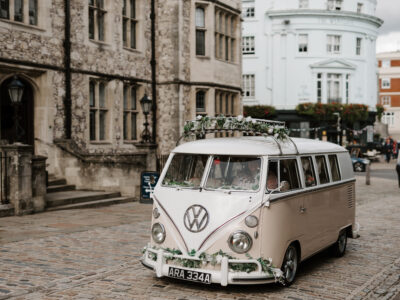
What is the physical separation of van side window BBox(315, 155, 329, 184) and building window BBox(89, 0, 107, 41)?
11554 mm

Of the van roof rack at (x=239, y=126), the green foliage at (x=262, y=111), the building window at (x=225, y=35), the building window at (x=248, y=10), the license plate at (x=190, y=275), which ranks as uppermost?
the building window at (x=248, y=10)

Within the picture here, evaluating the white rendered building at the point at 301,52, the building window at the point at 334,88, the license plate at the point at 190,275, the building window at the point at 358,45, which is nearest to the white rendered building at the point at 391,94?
the building window at the point at 358,45

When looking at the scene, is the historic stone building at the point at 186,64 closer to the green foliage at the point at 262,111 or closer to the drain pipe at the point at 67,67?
the drain pipe at the point at 67,67

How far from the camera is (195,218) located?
682 cm

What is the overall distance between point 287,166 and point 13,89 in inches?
313

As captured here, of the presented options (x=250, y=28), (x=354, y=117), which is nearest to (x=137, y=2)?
(x=250, y=28)


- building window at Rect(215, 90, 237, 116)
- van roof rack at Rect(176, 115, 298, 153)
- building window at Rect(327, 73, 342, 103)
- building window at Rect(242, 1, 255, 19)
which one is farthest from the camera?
building window at Rect(242, 1, 255, 19)

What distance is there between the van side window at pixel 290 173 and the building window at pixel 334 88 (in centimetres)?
3984

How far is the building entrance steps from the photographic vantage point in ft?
45.9

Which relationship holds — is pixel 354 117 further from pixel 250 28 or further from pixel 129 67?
pixel 129 67

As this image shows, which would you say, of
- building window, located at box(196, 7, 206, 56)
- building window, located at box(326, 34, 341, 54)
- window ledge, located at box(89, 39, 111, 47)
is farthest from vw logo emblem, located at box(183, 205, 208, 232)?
building window, located at box(326, 34, 341, 54)

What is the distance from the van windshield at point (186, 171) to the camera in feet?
23.7

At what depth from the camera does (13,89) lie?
12.9m

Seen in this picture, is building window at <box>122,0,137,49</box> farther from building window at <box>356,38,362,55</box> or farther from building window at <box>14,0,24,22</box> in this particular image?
building window at <box>356,38,362,55</box>
